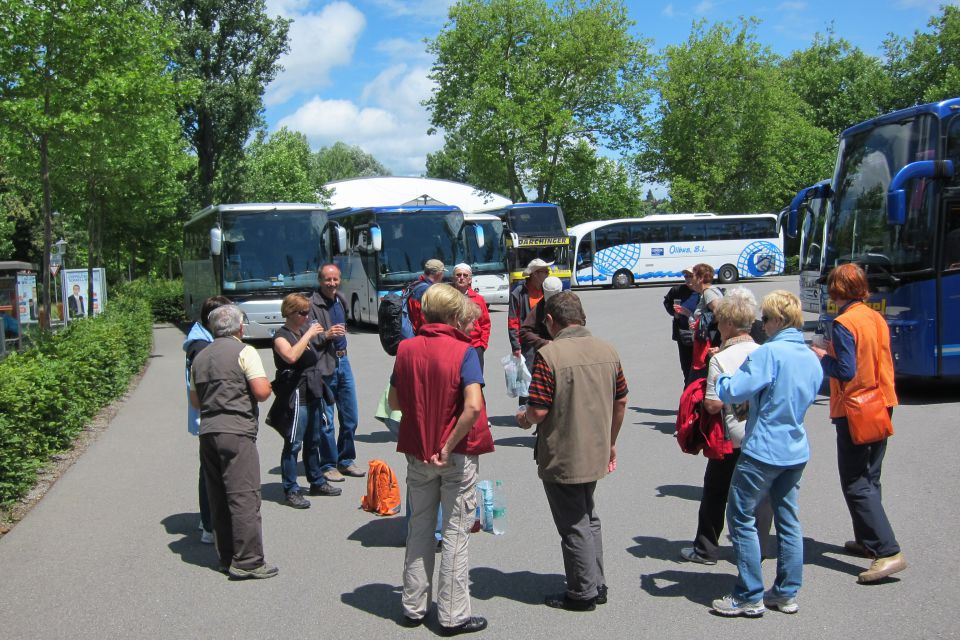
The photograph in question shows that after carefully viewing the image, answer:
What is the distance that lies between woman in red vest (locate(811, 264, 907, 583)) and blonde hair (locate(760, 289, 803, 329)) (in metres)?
0.63

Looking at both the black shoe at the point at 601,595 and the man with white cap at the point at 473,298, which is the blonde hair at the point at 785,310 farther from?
the man with white cap at the point at 473,298

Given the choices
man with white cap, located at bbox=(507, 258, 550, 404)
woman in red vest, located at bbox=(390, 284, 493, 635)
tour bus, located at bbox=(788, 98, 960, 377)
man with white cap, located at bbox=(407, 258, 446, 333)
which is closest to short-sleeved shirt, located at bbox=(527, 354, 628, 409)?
woman in red vest, located at bbox=(390, 284, 493, 635)

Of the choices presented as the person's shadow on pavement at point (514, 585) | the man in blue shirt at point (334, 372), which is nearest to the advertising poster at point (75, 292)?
the man in blue shirt at point (334, 372)

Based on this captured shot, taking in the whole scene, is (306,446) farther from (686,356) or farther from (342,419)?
(686,356)

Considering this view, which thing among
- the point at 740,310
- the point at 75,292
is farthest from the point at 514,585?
the point at 75,292

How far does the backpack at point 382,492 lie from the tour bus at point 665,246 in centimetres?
3678

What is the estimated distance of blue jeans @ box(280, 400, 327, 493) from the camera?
263 inches

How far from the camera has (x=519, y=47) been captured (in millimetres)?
46406

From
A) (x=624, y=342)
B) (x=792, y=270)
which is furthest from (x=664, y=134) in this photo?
(x=624, y=342)

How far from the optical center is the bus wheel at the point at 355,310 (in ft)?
80.8

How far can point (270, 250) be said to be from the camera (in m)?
20.0

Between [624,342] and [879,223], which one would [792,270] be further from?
[879,223]

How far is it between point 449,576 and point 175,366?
14.0 metres

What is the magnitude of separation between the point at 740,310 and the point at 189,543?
391 centimetres
